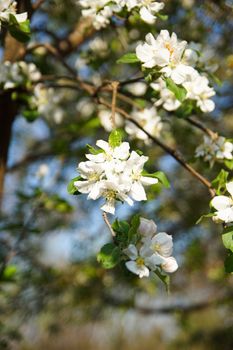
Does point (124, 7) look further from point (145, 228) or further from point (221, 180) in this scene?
point (145, 228)

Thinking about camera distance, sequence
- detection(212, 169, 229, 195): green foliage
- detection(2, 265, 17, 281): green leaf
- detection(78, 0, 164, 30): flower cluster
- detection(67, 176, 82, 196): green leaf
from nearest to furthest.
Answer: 1. detection(67, 176, 82, 196): green leaf
2. detection(212, 169, 229, 195): green foliage
3. detection(78, 0, 164, 30): flower cluster
4. detection(2, 265, 17, 281): green leaf

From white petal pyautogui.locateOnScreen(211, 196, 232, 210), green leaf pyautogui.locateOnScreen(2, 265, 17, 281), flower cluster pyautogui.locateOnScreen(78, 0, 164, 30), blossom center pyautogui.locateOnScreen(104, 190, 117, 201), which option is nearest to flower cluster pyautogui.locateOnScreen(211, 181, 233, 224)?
white petal pyautogui.locateOnScreen(211, 196, 232, 210)

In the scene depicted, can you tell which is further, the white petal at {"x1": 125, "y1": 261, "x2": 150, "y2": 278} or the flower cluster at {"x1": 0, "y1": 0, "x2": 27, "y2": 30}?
the flower cluster at {"x1": 0, "y1": 0, "x2": 27, "y2": 30}

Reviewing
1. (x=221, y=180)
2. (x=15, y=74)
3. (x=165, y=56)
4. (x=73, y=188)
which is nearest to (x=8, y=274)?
(x=15, y=74)

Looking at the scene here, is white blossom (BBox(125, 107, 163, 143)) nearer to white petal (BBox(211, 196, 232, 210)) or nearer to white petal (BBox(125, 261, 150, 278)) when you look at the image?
white petal (BBox(211, 196, 232, 210))

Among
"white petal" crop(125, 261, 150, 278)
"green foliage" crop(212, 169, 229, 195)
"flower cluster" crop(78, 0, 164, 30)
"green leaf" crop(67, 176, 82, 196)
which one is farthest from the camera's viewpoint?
"flower cluster" crop(78, 0, 164, 30)

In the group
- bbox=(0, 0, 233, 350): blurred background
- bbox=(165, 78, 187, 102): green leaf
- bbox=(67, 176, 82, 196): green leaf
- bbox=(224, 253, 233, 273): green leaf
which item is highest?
bbox=(165, 78, 187, 102): green leaf
